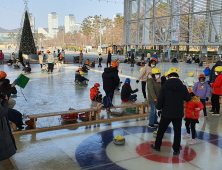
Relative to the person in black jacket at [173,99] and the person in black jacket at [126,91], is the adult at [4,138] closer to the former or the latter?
the person in black jacket at [173,99]

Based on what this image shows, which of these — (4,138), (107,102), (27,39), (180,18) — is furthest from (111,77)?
(180,18)

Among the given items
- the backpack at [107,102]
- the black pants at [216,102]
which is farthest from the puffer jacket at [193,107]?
the black pants at [216,102]

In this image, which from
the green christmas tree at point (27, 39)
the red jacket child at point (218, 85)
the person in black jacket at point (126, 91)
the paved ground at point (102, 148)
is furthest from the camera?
the green christmas tree at point (27, 39)

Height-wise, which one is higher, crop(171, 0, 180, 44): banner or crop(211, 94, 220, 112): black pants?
crop(171, 0, 180, 44): banner

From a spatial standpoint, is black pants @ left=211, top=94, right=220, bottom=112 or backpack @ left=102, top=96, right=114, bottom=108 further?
black pants @ left=211, top=94, right=220, bottom=112

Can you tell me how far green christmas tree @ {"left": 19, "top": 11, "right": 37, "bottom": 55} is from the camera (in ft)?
97.3

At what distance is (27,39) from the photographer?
30203 mm

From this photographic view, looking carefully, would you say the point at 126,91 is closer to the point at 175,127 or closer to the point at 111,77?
the point at 111,77

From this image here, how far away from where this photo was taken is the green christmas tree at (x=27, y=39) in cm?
2967

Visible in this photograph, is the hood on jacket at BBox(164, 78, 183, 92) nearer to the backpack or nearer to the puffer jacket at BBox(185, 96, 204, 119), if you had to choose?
the puffer jacket at BBox(185, 96, 204, 119)

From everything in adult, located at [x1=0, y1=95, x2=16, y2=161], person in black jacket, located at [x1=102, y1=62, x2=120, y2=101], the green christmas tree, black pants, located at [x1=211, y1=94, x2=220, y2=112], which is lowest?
black pants, located at [x1=211, y1=94, x2=220, y2=112]

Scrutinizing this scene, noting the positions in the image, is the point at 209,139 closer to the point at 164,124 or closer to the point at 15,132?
the point at 164,124

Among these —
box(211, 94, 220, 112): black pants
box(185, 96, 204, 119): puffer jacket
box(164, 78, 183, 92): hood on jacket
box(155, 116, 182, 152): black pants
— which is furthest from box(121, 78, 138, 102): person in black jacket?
box(164, 78, 183, 92): hood on jacket

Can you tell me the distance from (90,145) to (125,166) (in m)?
1.26
